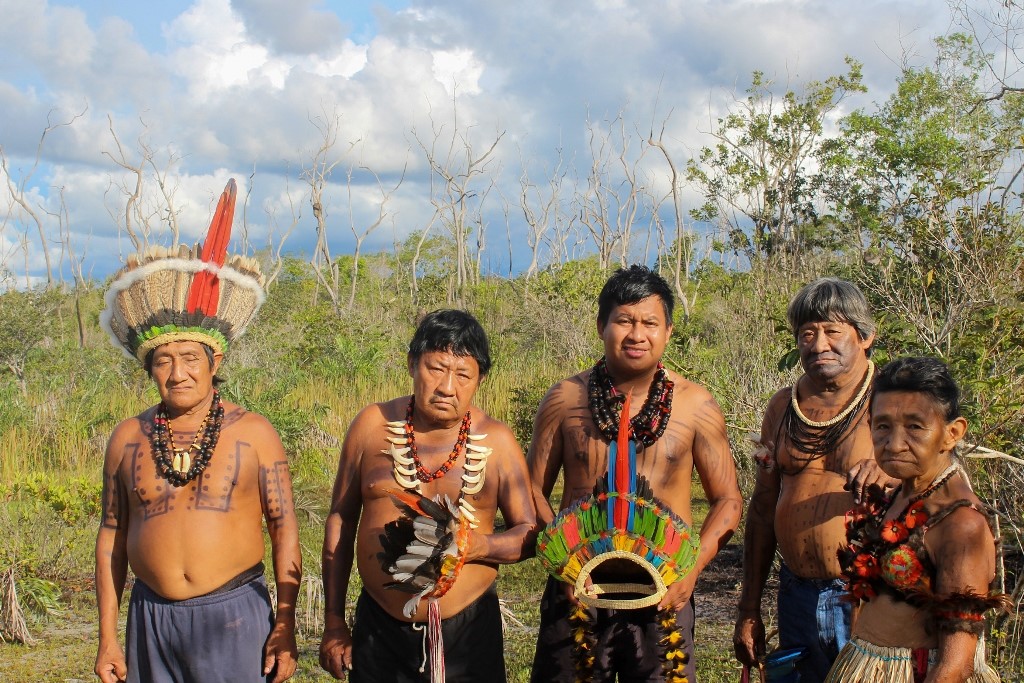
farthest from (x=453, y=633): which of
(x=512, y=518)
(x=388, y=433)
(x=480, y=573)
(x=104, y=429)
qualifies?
(x=104, y=429)

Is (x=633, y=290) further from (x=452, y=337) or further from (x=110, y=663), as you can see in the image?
(x=110, y=663)

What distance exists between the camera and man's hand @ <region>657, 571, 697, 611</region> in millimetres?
2633

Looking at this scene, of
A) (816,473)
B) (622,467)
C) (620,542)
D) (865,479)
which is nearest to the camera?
(620,542)

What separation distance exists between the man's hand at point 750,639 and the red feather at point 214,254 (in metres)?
2.02

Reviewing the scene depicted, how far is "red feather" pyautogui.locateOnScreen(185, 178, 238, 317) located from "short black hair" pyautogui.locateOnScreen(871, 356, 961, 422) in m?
2.07

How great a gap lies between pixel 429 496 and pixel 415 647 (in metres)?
0.45

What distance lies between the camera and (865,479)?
275 cm

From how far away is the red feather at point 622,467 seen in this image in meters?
2.54

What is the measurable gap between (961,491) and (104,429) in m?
8.93

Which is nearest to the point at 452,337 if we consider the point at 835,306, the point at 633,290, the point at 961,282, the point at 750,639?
the point at 633,290

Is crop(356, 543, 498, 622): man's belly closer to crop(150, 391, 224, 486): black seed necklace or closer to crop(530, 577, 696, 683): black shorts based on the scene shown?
crop(530, 577, 696, 683): black shorts

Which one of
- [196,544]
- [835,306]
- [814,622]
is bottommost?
[814,622]

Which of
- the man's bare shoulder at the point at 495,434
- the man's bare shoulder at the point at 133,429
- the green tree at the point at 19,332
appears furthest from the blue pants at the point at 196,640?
the green tree at the point at 19,332

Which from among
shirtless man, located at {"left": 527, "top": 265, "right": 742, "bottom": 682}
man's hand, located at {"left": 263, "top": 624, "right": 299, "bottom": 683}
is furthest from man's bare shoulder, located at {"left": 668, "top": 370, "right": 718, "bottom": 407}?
man's hand, located at {"left": 263, "top": 624, "right": 299, "bottom": 683}
